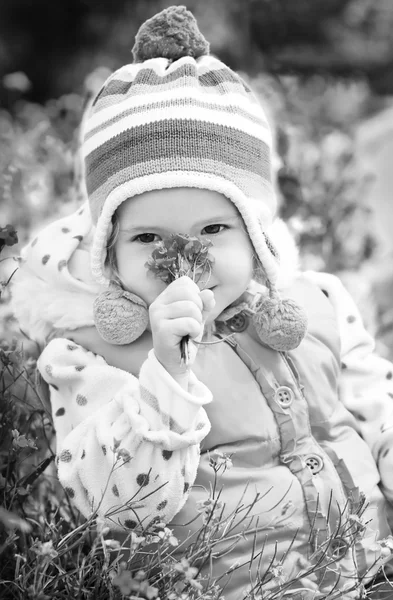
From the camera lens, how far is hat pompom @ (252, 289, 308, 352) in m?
1.68

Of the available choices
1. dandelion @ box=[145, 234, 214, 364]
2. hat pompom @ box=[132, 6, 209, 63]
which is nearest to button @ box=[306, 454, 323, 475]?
dandelion @ box=[145, 234, 214, 364]

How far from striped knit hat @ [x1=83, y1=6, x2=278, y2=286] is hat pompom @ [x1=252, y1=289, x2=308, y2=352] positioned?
0.06 m

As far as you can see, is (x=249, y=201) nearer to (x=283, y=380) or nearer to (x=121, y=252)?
(x=121, y=252)

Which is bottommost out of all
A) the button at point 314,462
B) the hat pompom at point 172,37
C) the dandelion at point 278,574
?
the dandelion at point 278,574

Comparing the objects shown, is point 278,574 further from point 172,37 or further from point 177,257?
point 172,37

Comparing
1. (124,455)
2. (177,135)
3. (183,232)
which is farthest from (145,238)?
(124,455)

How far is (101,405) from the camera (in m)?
1.61

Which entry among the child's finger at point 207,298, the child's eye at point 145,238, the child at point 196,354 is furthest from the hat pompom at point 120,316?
the child's finger at point 207,298

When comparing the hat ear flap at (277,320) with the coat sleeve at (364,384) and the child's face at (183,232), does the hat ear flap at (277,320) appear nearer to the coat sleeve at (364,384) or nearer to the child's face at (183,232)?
the child's face at (183,232)

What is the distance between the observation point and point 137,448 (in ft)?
4.74

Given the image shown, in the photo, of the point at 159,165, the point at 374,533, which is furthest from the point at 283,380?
the point at 159,165

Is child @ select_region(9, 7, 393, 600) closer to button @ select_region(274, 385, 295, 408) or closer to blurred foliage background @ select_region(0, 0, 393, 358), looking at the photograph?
button @ select_region(274, 385, 295, 408)

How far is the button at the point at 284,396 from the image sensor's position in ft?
5.59

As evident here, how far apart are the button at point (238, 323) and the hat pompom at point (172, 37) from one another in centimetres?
58
